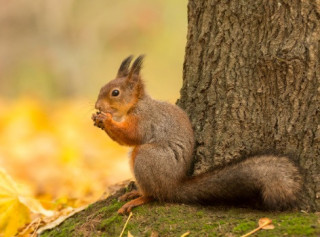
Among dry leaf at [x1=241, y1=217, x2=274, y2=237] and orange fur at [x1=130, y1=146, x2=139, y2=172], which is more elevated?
orange fur at [x1=130, y1=146, x2=139, y2=172]

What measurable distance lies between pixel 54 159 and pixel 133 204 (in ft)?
10.2

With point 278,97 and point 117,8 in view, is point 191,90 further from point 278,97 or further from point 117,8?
point 117,8

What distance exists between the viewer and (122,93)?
2945mm

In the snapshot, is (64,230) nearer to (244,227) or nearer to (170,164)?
(170,164)

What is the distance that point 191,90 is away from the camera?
2.86m

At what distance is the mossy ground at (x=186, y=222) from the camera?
2250 mm

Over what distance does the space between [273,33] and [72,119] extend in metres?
4.79

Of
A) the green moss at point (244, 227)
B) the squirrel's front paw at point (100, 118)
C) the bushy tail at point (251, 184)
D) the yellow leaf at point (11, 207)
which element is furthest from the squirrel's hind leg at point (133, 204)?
the yellow leaf at point (11, 207)

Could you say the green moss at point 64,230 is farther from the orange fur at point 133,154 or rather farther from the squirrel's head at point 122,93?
the squirrel's head at point 122,93

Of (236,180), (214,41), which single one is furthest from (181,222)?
(214,41)

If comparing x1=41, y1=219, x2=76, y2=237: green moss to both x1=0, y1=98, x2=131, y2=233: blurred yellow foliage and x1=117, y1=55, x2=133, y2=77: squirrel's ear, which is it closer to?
x1=0, y1=98, x2=131, y2=233: blurred yellow foliage

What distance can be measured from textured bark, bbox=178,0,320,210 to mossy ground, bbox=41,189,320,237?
24 cm

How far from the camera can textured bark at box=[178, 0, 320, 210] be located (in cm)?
244

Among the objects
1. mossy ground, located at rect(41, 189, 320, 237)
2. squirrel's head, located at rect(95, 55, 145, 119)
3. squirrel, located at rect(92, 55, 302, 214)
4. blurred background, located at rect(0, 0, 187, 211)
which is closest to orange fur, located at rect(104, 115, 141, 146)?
squirrel, located at rect(92, 55, 302, 214)
